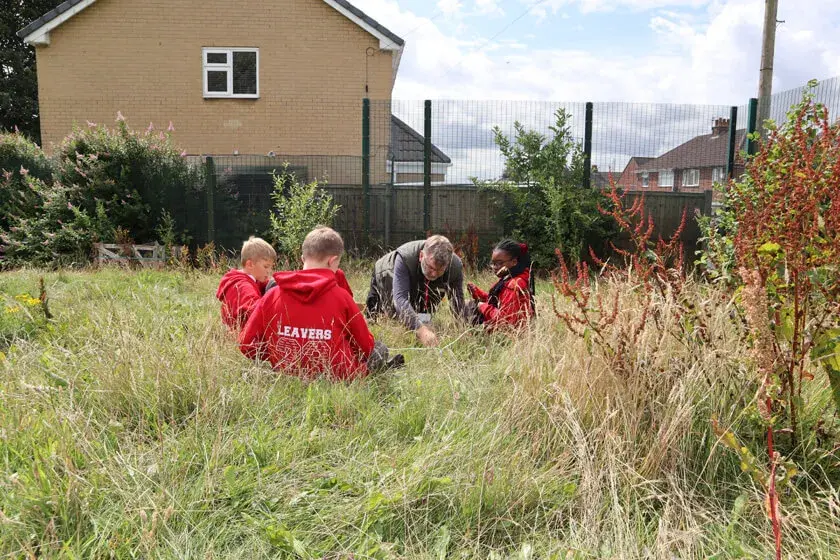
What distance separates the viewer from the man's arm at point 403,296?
4.80 m

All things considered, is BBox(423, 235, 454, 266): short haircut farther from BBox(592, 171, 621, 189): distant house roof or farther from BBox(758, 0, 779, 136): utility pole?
BBox(758, 0, 779, 136): utility pole

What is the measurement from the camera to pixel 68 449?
99.7 inches

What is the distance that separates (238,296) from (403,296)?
51.3 inches

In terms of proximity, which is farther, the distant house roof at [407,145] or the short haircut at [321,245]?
the distant house roof at [407,145]

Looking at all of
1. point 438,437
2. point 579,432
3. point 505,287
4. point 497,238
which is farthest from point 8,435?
point 497,238

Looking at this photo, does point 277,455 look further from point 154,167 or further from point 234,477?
point 154,167

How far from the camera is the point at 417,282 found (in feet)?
17.7

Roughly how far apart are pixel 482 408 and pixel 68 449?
1.75 m

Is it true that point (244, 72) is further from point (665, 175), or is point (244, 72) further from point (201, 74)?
point (665, 175)

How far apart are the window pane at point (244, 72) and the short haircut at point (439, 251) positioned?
12.3 metres

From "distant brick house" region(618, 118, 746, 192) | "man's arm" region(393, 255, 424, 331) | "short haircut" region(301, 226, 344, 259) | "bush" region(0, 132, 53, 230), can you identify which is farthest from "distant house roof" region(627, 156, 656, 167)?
"bush" region(0, 132, 53, 230)

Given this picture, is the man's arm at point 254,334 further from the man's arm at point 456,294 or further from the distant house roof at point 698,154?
the distant house roof at point 698,154

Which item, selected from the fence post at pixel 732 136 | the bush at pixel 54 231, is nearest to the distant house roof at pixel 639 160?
the fence post at pixel 732 136

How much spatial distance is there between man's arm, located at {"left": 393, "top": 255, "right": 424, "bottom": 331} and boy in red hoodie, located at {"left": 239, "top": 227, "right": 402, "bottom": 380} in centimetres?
117
